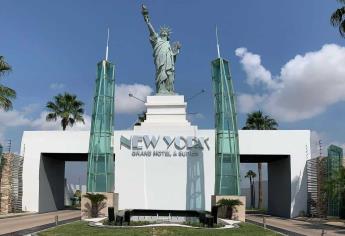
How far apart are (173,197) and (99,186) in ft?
17.3

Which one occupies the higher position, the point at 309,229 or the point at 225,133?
the point at 225,133

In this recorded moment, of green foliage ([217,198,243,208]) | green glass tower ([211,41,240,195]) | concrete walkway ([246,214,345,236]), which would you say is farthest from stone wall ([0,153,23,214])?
concrete walkway ([246,214,345,236])

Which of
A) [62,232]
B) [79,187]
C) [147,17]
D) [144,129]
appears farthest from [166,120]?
[79,187]

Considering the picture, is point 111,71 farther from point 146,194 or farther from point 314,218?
point 314,218

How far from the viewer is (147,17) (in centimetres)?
3988

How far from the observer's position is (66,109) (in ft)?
179

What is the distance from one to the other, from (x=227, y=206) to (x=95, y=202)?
27.6 feet

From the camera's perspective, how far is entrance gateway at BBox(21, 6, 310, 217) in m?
34.6

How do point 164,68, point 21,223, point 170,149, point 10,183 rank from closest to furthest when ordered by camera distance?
point 21,223, point 170,149, point 164,68, point 10,183

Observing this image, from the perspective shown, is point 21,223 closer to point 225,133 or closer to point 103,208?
point 103,208

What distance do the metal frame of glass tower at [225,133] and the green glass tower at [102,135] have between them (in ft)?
23.9

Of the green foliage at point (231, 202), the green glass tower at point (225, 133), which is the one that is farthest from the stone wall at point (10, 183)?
the green foliage at point (231, 202)

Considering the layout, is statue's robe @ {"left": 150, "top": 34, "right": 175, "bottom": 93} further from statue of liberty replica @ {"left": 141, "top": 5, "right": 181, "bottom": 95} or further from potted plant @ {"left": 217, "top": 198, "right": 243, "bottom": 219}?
potted plant @ {"left": 217, "top": 198, "right": 243, "bottom": 219}

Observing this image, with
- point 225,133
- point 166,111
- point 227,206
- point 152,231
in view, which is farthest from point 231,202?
point 152,231
